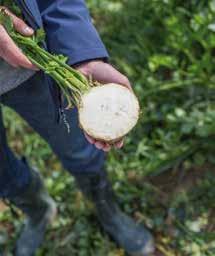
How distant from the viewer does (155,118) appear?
211 cm

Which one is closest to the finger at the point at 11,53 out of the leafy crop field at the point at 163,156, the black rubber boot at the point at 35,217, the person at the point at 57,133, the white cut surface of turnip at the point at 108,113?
the person at the point at 57,133

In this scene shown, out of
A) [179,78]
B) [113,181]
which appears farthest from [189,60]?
[113,181]

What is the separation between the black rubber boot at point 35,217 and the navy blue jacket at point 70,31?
61 cm

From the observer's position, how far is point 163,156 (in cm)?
199

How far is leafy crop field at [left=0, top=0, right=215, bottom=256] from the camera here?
1.90 m

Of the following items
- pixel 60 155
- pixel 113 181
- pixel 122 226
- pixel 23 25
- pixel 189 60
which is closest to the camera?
pixel 23 25

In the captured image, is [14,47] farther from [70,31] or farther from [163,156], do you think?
[163,156]

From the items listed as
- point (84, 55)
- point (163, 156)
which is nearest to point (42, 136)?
point (84, 55)

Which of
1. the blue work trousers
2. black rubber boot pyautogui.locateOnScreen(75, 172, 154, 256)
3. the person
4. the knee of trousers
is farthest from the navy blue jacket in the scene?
black rubber boot pyautogui.locateOnScreen(75, 172, 154, 256)

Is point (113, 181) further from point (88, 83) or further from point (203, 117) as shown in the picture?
point (88, 83)

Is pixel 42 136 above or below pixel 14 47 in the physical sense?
below

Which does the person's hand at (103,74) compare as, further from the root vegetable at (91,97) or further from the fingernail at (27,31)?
the fingernail at (27,31)

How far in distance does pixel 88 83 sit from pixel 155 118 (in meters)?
0.94

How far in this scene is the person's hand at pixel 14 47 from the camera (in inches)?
44.1
